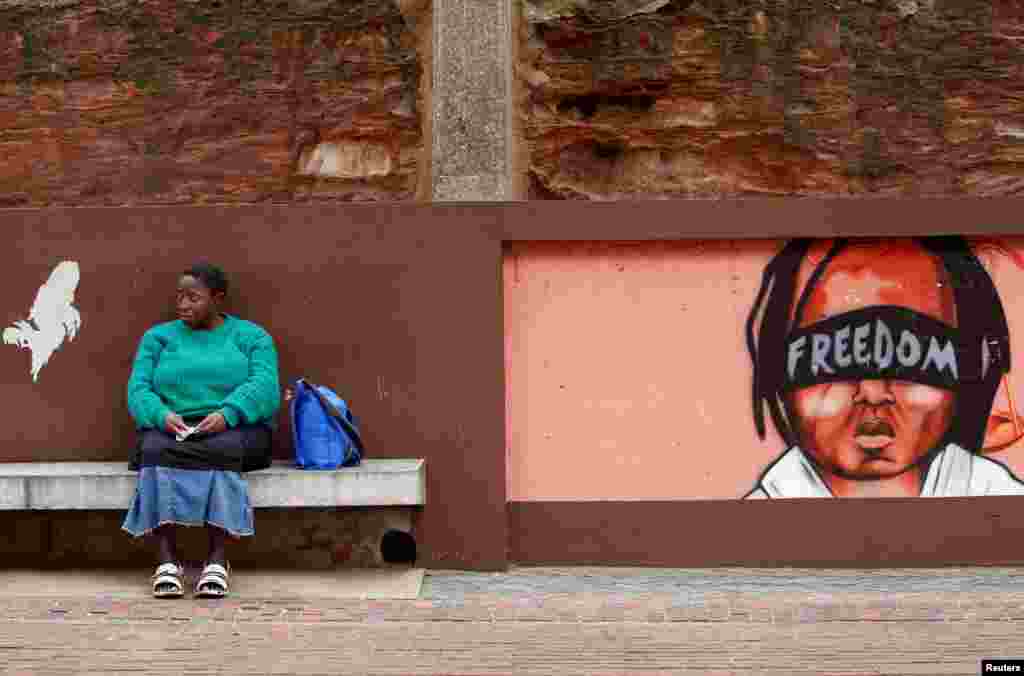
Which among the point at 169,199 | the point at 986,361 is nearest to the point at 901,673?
the point at 986,361

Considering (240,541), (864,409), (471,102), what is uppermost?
(471,102)

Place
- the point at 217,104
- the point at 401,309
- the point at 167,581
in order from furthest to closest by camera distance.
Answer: the point at 217,104 → the point at 401,309 → the point at 167,581

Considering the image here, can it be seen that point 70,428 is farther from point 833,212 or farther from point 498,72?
point 833,212

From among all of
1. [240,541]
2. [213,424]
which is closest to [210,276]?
[213,424]

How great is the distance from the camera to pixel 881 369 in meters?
7.26

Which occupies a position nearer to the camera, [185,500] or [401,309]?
[185,500]

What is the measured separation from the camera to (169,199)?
827 centimetres

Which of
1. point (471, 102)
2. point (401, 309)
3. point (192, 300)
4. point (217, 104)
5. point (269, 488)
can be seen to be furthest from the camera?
point (217, 104)

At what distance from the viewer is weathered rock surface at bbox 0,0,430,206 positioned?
8.24 m

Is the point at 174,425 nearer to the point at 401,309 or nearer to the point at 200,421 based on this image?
the point at 200,421

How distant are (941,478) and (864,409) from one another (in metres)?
0.51

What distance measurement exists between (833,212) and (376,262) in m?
2.26

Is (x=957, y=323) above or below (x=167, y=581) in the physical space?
above

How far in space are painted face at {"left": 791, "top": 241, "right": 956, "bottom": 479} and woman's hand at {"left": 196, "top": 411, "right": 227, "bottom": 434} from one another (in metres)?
2.77
